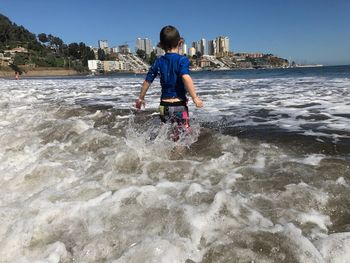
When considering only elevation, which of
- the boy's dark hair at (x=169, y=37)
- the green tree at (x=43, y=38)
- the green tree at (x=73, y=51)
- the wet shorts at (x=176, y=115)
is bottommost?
the wet shorts at (x=176, y=115)

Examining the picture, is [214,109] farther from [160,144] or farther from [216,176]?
[216,176]

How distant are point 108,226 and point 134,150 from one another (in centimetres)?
217

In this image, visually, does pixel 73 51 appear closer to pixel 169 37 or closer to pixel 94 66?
pixel 94 66

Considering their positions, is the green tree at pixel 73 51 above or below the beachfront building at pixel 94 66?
above

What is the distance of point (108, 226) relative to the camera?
10.4ft

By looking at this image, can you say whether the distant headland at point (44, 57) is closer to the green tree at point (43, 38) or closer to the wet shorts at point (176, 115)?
the green tree at point (43, 38)

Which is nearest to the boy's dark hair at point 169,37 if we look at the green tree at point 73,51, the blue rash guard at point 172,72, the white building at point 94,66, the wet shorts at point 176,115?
the blue rash guard at point 172,72

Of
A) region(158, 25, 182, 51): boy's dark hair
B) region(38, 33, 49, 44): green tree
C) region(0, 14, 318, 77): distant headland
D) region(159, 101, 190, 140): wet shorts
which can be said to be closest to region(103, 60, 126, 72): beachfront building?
region(0, 14, 318, 77): distant headland

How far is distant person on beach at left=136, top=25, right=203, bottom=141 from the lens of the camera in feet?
16.9

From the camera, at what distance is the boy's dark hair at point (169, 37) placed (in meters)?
5.14

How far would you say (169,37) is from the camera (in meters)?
5.14

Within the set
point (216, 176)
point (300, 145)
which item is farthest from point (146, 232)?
point (300, 145)

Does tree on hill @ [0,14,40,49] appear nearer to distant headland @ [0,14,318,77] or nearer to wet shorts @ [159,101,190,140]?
distant headland @ [0,14,318,77]

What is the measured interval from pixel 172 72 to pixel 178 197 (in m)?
2.17
